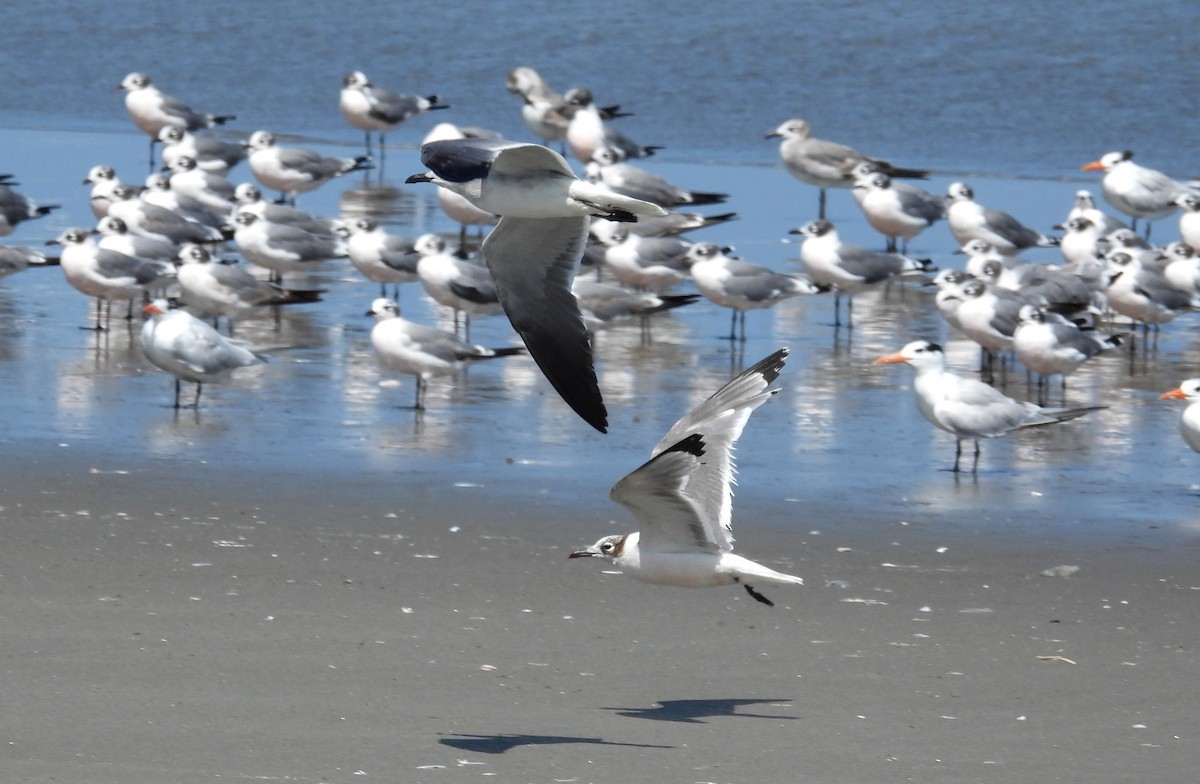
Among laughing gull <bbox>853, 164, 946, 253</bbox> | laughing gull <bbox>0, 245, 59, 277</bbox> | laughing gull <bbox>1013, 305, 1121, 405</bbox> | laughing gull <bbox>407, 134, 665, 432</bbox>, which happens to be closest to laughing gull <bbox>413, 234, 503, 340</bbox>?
laughing gull <bbox>0, 245, 59, 277</bbox>

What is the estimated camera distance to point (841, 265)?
13.5 meters

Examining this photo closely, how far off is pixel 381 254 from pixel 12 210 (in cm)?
301

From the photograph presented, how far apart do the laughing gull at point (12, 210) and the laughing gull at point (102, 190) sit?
20.8 inches

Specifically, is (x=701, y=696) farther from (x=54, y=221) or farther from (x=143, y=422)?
(x=54, y=221)

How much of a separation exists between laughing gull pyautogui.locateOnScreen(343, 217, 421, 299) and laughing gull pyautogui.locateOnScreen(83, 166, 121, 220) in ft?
8.35

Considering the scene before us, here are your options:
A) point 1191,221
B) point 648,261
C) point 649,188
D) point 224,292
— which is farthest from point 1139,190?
point 224,292

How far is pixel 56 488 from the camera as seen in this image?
8.45 m

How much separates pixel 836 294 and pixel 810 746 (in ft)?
25.1

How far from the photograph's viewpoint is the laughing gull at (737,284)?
12672 mm

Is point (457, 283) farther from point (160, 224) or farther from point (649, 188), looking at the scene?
point (649, 188)

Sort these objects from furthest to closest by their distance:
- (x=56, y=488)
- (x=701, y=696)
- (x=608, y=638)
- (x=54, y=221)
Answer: (x=54, y=221), (x=56, y=488), (x=608, y=638), (x=701, y=696)

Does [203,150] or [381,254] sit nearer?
[381,254]

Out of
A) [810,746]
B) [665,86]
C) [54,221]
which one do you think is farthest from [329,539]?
[665,86]

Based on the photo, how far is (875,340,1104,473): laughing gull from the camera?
9570 millimetres
